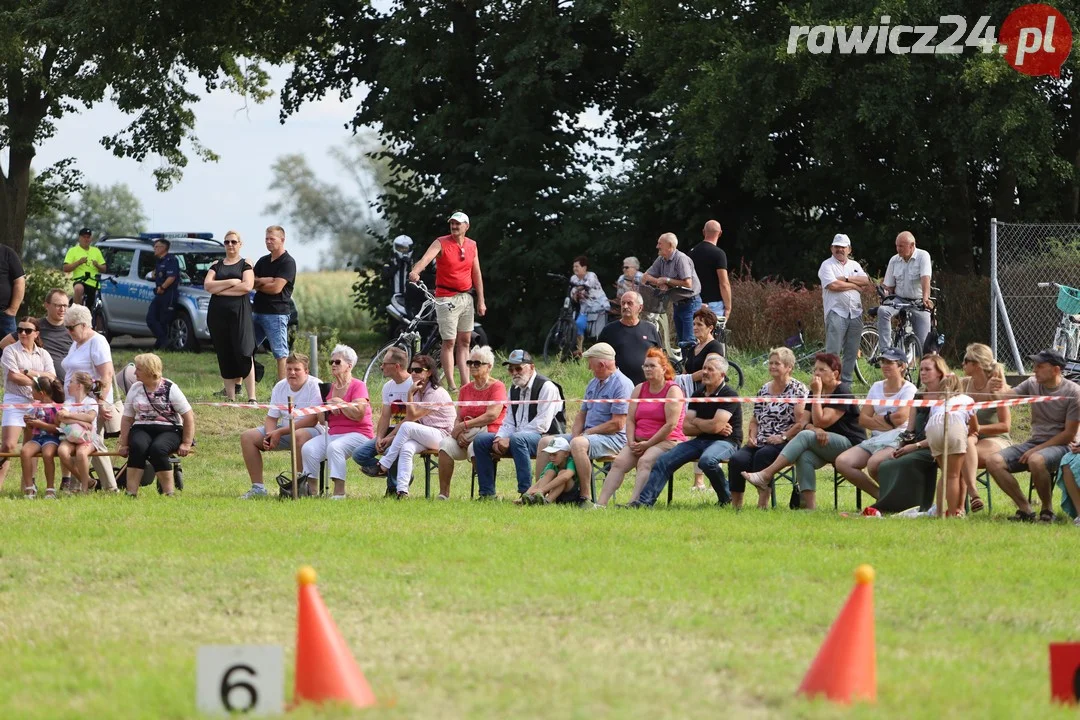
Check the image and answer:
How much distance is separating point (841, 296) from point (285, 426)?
6.88m

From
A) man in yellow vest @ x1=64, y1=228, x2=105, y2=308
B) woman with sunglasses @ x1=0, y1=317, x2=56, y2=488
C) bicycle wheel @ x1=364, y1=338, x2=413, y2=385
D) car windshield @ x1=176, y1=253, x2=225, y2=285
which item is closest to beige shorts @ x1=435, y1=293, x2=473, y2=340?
bicycle wheel @ x1=364, y1=338, x2=413, y2=385

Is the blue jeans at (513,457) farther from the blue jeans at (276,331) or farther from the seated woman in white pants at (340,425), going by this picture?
the blue jeans at (276,331)

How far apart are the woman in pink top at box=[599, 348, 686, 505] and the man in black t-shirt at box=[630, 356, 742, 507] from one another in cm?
9

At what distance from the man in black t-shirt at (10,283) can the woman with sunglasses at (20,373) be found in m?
2.63

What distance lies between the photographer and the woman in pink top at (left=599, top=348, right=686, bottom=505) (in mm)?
13055

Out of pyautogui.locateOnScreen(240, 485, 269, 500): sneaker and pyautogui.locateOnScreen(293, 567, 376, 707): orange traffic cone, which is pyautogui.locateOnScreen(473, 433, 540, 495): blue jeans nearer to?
pyautogui.locateOnScreen(240, 485, 269, 500): sneaker

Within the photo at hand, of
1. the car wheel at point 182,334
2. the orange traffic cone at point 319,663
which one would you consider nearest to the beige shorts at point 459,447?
the orange traffic cone at point 319,663

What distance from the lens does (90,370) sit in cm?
1442

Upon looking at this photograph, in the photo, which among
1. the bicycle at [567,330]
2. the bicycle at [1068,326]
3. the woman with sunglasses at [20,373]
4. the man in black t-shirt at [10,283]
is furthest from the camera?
the bicycle at [567,330]

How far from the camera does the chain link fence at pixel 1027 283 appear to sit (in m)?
20.0

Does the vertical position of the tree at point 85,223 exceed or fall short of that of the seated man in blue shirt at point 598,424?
it exceeds it

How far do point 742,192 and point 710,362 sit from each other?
15.5 metres

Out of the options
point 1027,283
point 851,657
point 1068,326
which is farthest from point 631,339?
point 851,657

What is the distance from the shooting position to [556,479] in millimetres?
13148
